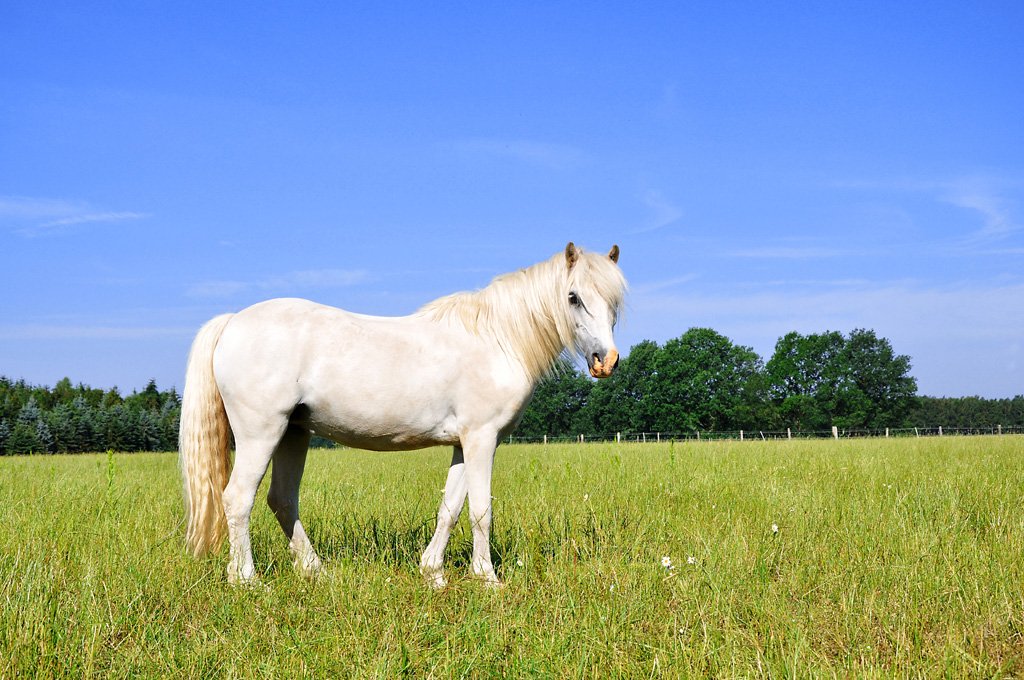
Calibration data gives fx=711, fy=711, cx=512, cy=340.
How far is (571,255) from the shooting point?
5.35m

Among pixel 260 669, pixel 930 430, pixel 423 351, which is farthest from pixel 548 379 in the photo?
pixel 930 430

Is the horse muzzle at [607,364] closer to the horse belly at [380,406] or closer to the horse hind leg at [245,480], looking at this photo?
the horse belly at [380,406]

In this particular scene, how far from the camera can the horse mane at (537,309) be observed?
528 centimetres

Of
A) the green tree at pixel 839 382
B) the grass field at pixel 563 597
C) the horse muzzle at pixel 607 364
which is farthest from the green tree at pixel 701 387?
the horse muzzle at pixel 607 364

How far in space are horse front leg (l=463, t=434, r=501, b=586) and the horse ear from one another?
56.5 inches

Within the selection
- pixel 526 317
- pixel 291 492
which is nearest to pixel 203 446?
pixel 291 492

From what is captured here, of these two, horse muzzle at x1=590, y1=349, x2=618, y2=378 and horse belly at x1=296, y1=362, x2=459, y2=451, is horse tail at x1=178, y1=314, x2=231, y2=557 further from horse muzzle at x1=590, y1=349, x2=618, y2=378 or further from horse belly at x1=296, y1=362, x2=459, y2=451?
horse muzzle at x1=590, y1=349, x2=618, y2=378

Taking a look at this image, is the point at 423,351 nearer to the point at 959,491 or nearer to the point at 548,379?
the point at 548,379

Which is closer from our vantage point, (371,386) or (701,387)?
(371,386)

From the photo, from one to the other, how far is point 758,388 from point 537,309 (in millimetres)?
73172

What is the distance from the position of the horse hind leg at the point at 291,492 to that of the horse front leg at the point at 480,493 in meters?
1.14

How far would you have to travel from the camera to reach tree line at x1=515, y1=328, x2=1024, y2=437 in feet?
234

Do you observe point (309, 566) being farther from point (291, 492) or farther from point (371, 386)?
point (371, 386)

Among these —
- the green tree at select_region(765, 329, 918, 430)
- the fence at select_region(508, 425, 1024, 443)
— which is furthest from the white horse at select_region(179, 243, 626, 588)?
the green tree at select_region(765, 329, 918, 430)
